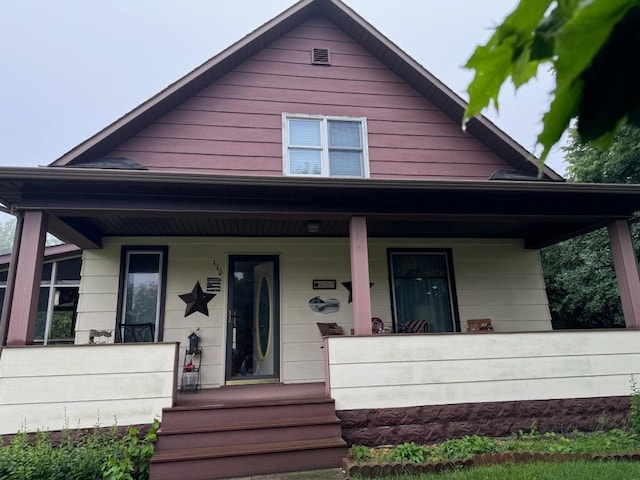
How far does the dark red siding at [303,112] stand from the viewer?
6.60 metres

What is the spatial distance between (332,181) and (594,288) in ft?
30.8

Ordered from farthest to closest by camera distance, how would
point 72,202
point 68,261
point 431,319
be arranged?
point 68,261 < point 431,319 < point 72,202

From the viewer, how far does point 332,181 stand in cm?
485

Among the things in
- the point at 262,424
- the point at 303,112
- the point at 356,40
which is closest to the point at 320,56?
the point at 356,40

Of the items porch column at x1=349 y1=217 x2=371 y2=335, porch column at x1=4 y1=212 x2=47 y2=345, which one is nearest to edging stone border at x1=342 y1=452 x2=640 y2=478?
porch column at x1=349 y1=217 x2=371 y2=335

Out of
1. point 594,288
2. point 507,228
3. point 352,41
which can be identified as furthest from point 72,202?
point 594,288

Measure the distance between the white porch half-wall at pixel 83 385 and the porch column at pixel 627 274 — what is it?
5.51 metres

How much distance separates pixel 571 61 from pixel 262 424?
14.5 feet

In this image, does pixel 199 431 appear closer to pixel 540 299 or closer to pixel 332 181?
pixel 332 181

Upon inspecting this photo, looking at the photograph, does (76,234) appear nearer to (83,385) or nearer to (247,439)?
(83,385)

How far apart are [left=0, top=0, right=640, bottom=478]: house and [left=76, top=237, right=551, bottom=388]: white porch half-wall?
0.09 ft

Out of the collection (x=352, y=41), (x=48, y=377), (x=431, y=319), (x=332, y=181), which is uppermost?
(x=352, y=41)

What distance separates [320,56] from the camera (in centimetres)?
738

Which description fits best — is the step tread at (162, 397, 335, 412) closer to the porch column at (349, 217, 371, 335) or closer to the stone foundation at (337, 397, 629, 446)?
the stone foundation at (337, 397, 629, 446)
